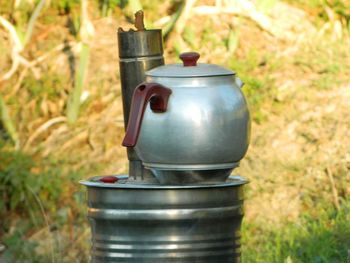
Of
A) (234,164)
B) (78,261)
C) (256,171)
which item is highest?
(234,164)

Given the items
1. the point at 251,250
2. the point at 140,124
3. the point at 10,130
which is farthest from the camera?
the point at 10,130

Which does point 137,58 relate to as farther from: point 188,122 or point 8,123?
point 8,123

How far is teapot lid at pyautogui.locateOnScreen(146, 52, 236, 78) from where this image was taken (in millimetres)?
3758

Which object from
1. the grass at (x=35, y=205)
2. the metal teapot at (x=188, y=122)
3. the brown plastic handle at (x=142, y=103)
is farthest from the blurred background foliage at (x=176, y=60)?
the brown plastic handle at (x=142, y=103)

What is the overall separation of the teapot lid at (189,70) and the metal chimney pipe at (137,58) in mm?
191

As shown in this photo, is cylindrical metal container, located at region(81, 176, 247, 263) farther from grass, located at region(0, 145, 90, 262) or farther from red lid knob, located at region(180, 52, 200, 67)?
grass, located at region(0, 145, 90, 262)

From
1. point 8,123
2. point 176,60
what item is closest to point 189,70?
point 176,60

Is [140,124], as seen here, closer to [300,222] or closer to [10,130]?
[300,222]

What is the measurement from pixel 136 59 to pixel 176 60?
3.22 meters

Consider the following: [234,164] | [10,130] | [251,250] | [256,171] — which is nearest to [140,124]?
[234,164]

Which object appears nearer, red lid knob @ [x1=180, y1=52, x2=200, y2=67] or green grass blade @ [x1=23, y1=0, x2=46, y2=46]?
red lid knob @ [x1=180, y1=52, x2=200, y2=67]

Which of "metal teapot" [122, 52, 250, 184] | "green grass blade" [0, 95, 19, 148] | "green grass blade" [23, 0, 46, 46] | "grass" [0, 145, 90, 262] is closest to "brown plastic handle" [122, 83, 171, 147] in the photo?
"metal teapot" [122, 52, 250, 184]

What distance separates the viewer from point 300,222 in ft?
19.2

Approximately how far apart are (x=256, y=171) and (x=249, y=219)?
329 millimetres
